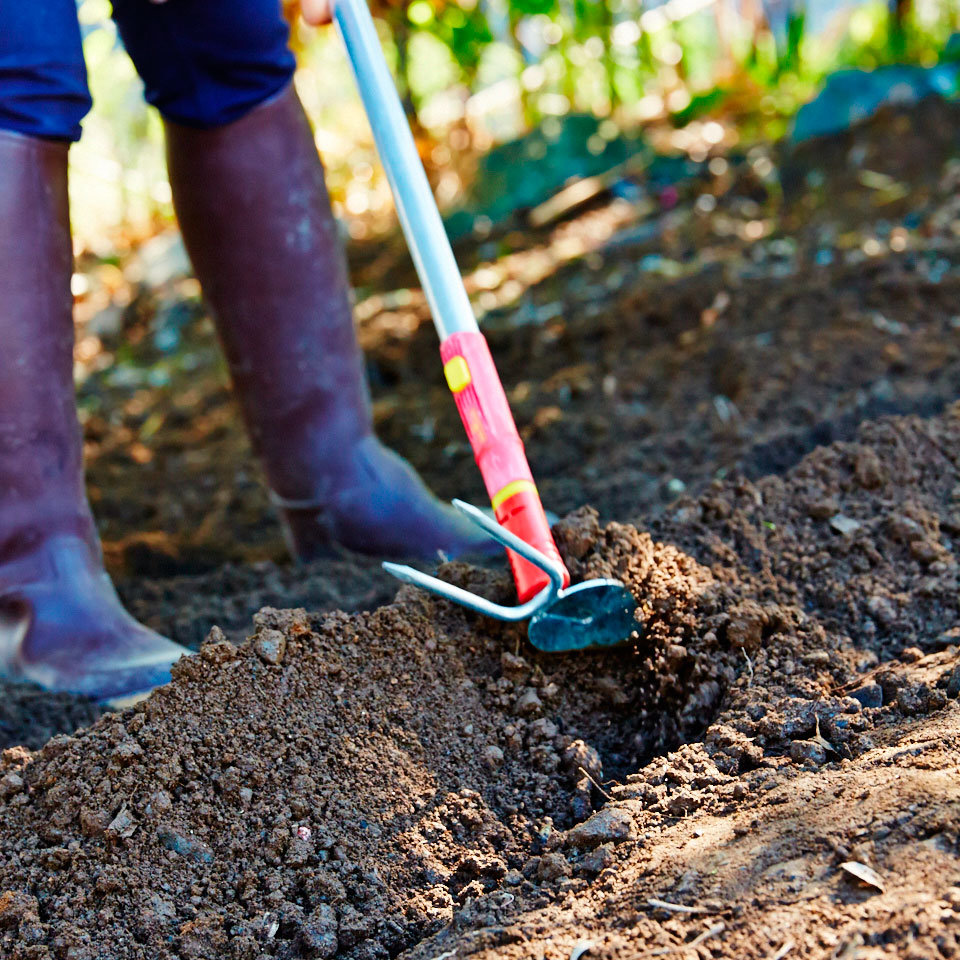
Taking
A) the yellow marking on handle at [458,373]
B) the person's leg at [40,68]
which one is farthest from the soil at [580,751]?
the person's leg at [40,68]

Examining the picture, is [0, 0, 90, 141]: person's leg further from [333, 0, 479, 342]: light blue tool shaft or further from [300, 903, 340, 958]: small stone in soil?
[300, 903, 340, 958]: small stone in soil

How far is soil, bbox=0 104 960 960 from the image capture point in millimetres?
→ 1026

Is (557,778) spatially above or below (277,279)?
below

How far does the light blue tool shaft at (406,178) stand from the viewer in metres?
1.54

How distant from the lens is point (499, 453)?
146 cm

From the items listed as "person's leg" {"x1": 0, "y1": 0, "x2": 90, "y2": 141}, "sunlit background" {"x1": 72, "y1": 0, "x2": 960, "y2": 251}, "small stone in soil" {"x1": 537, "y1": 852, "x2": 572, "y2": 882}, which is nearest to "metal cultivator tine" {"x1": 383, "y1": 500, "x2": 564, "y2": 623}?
"small stone in soil" {"x1": 537, "y1": 852, "x2": 572, "y2": 882}

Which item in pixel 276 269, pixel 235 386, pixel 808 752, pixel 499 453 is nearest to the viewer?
pixel 808 752

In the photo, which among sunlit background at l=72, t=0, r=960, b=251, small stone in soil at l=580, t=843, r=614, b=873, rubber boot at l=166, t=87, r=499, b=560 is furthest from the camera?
sunlit background at l=72, t=0, r=960, b=251

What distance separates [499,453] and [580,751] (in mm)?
410

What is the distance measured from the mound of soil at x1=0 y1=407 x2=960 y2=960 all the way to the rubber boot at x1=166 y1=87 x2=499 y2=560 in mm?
455

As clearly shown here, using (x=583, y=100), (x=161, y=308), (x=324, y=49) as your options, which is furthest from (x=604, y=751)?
(x=324, y=49)

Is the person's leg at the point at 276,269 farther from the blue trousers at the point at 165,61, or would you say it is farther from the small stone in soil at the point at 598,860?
the small stone in soil at the point at 598,860

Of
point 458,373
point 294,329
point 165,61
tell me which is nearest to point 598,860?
point 458,373

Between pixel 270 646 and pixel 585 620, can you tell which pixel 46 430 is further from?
pixel 585 620
